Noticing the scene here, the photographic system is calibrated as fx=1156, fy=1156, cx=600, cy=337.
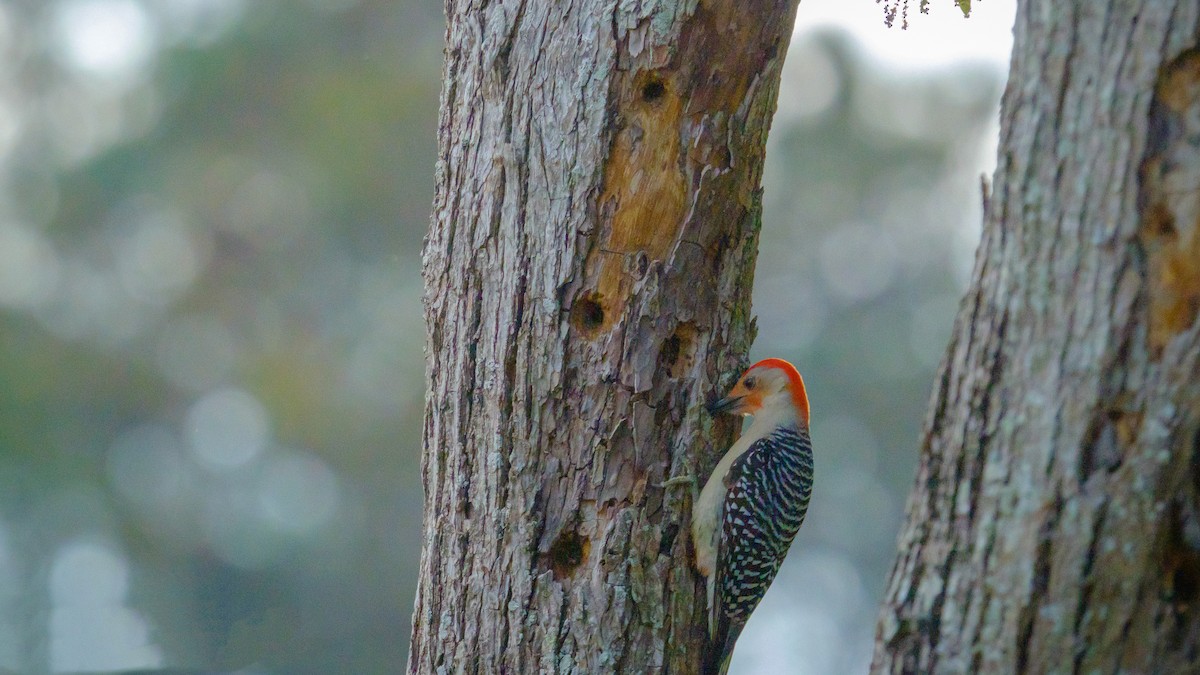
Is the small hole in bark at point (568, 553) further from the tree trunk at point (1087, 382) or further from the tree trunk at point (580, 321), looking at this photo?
the tree trunk at point (1087, 382)

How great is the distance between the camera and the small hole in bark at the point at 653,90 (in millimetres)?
3311

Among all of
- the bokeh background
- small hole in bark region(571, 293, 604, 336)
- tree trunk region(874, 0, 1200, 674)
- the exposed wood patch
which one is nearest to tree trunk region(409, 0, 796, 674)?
small hole in bark region(571, 293, 604, 336)

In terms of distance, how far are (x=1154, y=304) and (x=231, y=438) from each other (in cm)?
1590

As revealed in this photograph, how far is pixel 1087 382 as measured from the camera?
80.1 inches

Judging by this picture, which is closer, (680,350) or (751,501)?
(680,350)

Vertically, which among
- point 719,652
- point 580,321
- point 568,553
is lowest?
point 719,652

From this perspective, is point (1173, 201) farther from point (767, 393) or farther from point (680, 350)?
point (767, 393)

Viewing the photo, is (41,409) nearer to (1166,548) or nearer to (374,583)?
(374,583)

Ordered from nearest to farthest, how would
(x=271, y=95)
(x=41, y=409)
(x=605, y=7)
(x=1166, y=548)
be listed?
(x=1166, y=548)
(x=605, y=7)
(x=41, y=409)
(x=271, y=95)

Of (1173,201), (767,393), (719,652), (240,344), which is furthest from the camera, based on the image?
(240,344)

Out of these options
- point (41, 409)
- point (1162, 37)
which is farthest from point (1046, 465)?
point (41, 409)

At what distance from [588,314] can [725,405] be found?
55 cm

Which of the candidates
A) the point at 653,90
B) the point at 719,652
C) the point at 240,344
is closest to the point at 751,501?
the point at 719,652

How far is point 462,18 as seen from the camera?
3480 millimetres
